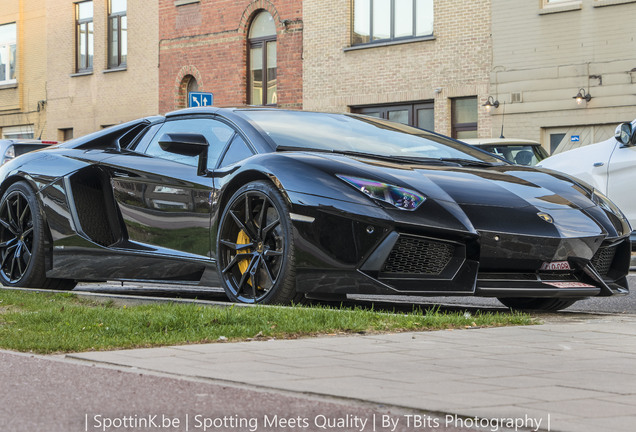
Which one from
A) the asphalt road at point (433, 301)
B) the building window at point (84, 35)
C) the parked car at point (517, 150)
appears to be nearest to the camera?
the asphalt road at point (433, 301)

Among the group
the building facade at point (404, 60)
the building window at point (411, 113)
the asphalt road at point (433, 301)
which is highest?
the building facade at point (404, 60)

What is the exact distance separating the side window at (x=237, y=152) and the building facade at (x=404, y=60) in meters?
17.2

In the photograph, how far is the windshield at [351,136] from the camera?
23.4ft

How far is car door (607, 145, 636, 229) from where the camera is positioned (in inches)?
499

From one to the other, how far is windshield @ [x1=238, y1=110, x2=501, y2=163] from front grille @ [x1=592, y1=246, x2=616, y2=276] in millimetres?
1169

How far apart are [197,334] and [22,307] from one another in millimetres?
2137

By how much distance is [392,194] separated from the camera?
6.22m

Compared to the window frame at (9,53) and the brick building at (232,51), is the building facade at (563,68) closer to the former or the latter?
the brick building at (232,51)

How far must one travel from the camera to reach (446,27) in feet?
80.2

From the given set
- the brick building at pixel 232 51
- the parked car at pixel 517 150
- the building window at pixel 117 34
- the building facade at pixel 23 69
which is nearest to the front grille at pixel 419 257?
the parked car at pixel 517 150

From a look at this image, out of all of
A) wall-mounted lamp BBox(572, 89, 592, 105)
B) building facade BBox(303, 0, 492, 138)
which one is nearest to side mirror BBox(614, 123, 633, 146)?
wall-mounted lamp BBox(572, 89, 592, 105)

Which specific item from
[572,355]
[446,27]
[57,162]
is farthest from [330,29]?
[572,355]

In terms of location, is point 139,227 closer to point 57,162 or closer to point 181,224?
point 181,224

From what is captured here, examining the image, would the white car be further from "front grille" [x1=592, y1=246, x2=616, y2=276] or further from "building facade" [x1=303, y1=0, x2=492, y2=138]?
"building facade" [x1=303, y1=0, x2=492, y2=138]
